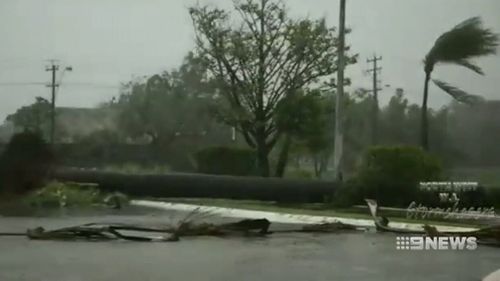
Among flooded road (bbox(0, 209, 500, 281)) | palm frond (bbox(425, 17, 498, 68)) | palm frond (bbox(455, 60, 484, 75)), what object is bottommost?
flooded road (bbox(0, 209, 500, 281))

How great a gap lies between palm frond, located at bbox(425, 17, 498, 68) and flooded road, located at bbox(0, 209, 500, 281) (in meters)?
1.69

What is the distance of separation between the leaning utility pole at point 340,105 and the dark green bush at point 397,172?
8.6 inches

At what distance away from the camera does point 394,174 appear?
7762 millimetres

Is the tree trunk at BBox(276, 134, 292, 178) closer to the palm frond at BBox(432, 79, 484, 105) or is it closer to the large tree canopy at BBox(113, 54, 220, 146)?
the large tree canopy at BBox(113, 54, 220, 146)

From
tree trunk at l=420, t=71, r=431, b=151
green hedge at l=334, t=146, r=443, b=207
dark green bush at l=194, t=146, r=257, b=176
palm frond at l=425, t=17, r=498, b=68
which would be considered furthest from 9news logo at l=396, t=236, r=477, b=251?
palm frond at l=425, t=17, r=498, b=68

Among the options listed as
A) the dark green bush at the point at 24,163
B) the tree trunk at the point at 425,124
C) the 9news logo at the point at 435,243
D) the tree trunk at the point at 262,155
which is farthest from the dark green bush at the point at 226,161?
the tree trunk at the point at 425,124

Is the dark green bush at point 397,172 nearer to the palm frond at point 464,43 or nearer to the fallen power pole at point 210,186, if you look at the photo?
the fallen power pole at point 210,186

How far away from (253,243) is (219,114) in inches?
46.8

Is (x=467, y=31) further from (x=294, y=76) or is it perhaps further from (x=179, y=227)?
(x=179, y=227)

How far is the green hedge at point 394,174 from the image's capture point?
771 centimetres

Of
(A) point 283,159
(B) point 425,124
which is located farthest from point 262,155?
(B) point 425,124

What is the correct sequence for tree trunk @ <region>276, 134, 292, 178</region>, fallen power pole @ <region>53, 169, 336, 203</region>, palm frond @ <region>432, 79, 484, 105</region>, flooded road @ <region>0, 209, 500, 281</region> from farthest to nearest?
palm frond @ <region>432, 79, 484, 105</region> → tree trunk @ <region>276, 134, 292, 178</region> → fallen power pole @ <region>53, 169, 336, 203</region> → flooded road @ <region>0, 209, 500, 281</region>

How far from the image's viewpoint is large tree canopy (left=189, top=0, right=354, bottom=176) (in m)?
7.63

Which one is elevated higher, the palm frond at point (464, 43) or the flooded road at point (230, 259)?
the palm frond at point (464, 43)
